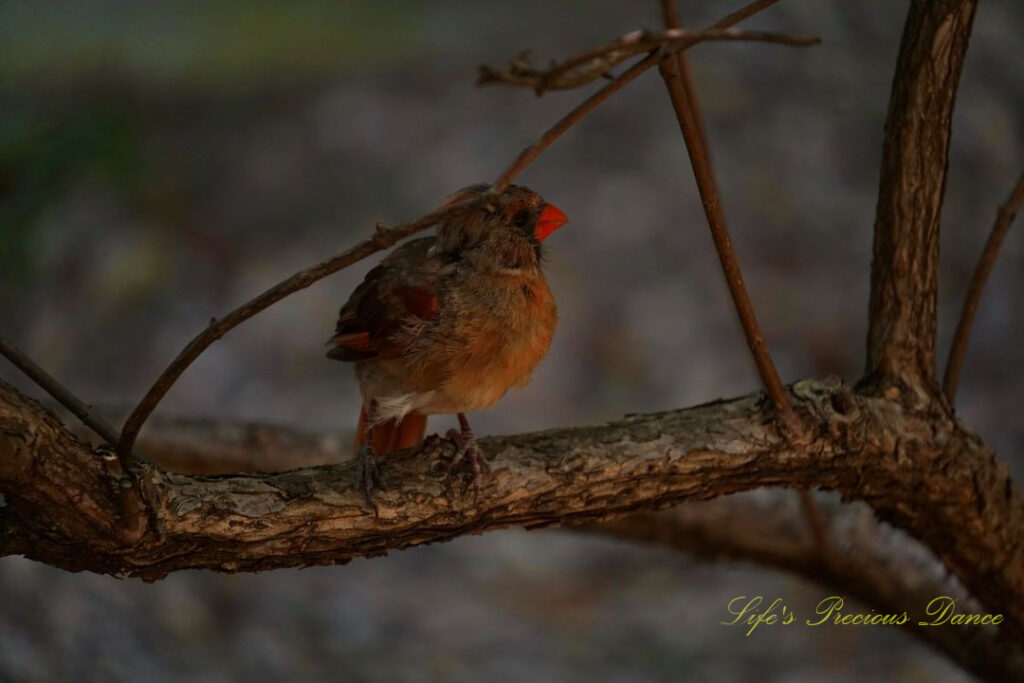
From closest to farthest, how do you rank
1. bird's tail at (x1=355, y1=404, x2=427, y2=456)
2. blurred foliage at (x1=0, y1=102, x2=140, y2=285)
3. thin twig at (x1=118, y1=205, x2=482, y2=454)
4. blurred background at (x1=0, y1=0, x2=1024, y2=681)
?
thin twig at (x1=118, y1=205, x2=482, y2=454) < bird's tail at (x1=355, y1=404, x2=427, y2=456) < blurred foliage at (x1=0, y1=102, x2=140, y2=285) < blurred background at (x1=0, y1=0, x2=1024, y2=681)

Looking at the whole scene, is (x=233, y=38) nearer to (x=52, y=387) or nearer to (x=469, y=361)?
(x=469, y=361)

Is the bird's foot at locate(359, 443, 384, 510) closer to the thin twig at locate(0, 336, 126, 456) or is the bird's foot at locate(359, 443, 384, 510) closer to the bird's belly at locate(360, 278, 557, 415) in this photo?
the bird's belly at locate(360, 278, 557, 415)

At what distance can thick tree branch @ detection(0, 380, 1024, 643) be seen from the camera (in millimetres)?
1831

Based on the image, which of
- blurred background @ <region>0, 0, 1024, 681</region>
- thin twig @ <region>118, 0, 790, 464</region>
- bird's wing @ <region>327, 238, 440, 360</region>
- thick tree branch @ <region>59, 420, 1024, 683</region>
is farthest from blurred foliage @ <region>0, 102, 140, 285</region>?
thin twig @ <region>118, 0, 790, 464</region>

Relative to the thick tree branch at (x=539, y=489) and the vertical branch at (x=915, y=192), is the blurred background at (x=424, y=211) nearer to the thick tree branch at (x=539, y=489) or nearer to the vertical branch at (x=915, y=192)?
the thick tree branch at (x=539, y=489)

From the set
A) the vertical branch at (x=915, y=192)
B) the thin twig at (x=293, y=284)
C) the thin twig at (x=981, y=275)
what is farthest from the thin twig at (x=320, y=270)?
the thin twig at (x=981, y=275)

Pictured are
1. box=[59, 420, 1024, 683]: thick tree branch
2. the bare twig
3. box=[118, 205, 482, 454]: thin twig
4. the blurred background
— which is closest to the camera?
the bare twig

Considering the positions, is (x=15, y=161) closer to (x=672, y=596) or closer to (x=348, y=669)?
(x=348, y=669)

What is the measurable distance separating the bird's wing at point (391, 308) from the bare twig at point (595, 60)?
87cm

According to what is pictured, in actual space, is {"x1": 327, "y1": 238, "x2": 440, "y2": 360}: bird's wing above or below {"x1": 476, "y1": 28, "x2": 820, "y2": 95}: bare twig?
above

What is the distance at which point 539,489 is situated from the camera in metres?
2.31

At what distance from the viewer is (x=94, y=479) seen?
1.84 metres

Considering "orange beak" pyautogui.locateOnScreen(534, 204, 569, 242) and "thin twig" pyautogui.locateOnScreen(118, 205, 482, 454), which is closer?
"thin twig" pyautogui.locateOnScreen(118, 205, 482, 454)

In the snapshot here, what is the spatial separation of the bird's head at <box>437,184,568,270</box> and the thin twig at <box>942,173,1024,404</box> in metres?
0.97
